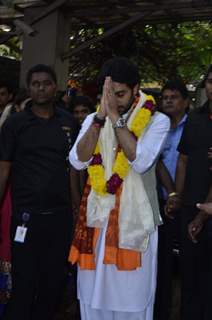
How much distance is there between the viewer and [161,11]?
829 centimetres

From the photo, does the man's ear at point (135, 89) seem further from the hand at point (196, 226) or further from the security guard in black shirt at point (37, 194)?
the hand at point (196, 226)

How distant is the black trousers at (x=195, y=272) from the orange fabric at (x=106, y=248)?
616 millimetres

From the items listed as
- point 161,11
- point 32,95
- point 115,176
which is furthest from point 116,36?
point 115,176

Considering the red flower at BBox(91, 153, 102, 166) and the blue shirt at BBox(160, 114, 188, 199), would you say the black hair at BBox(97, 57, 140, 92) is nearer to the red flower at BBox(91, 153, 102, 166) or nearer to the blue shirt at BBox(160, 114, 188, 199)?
the red flower at BBox(91, 153, 102, 166)

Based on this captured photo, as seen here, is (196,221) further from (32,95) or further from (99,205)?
(32,95)

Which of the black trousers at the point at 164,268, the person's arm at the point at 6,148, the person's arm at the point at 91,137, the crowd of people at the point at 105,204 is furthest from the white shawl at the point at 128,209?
the black trousers at the point at 164,268

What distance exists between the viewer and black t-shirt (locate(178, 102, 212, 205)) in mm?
3570

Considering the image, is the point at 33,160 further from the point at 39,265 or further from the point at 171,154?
the point at 171,154

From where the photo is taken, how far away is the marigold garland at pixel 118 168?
3.18 meters

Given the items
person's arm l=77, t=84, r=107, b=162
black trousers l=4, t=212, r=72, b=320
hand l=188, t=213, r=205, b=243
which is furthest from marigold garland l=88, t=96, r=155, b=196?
hand l=188, t=213, r=205, b=243

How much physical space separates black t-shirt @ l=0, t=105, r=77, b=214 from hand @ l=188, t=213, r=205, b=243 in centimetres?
89

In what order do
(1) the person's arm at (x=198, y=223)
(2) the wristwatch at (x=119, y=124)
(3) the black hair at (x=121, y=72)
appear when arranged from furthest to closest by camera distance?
1. (1) the person's arm at (x=198, y=223)
2. (3) the black hair at (x=121, y=72)
3. (2) the wristwatch at (x=119, y=124)

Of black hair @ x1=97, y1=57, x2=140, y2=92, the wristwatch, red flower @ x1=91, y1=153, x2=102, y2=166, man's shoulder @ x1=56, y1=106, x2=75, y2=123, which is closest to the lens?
the wristwatch

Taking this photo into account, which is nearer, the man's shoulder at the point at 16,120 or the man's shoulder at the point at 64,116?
the man's shoulder at the point at 16,120
